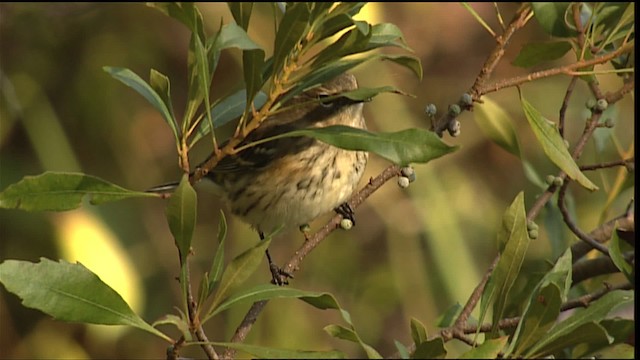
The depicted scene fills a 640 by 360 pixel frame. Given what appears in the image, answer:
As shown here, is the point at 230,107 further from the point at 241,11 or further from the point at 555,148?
the point at 555,148

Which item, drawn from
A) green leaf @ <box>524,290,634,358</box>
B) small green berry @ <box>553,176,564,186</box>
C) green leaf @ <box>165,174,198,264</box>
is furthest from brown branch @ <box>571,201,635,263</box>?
green leaf @ <box>165,174,198,264</box>

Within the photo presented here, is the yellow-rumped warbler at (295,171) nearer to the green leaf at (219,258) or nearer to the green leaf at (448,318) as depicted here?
the green leaf at (448,318)

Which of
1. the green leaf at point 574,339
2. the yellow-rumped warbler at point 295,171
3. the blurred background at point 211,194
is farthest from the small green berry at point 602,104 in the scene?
the blurred background at point 211,194

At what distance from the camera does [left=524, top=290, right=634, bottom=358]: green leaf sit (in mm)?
1276

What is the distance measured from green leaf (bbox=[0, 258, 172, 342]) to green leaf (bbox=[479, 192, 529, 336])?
0.46 m

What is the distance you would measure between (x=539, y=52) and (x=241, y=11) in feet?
2.05

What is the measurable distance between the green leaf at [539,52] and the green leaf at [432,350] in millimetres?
712

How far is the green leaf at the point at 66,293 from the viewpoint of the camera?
4.12 ft

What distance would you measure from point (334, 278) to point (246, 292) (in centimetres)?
252

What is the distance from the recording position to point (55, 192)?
1.43 meters

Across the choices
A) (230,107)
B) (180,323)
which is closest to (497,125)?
(230,107)

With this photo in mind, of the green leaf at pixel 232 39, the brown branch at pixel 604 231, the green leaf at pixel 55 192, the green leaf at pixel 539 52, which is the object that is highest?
the green leaf at pixel 232 39

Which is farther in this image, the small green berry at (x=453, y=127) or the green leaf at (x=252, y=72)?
the small green berry at (x=453, y=127)

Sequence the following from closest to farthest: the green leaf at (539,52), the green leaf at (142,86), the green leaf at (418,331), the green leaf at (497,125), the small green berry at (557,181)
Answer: the green leaf at (418,331), the green leaf at (142,86), the green leaf at (539,52), the small green berry at (557,181), the green leaf at (497,125)
